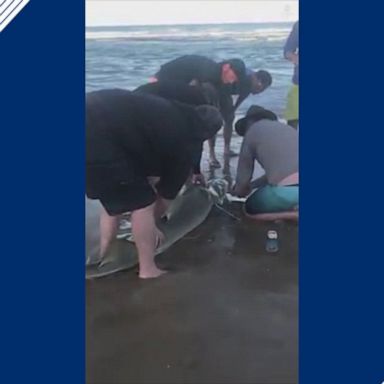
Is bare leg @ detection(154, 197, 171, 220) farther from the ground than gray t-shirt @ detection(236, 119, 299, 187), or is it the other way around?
gray t-shirt @ detection(236, 119, 299, 187)

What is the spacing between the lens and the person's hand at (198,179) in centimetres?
213

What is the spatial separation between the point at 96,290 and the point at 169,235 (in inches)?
11.6

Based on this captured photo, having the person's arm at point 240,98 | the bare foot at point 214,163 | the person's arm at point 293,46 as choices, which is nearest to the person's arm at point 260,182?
the bare foot at point 214,163

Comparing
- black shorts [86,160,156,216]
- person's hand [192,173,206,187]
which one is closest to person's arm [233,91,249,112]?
person's hand [192,173,206,187]

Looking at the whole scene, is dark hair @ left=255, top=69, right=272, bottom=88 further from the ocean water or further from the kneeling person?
the kneeling person

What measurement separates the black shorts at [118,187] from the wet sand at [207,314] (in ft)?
0.66

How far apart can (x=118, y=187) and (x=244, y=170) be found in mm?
408

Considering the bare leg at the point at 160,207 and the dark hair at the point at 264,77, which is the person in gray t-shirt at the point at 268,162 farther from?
the bare leg at the point at 160,207

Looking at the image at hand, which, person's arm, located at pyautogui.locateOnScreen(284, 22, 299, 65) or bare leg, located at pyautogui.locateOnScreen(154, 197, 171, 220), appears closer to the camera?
person's arm, located at pyautogui.locateOnScreen(284, 22, 299, 65)

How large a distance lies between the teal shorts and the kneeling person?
24 cm

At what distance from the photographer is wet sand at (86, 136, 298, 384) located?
212cm

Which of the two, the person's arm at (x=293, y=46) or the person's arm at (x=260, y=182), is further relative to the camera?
the person's arm at (x=260, y=182)

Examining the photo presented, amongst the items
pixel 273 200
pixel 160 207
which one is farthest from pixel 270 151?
pixel 160 207

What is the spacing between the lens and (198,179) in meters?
2.13
